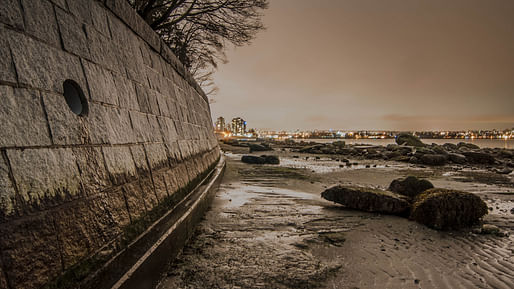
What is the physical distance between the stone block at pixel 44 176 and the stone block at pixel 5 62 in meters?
0.44

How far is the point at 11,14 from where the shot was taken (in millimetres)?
1469

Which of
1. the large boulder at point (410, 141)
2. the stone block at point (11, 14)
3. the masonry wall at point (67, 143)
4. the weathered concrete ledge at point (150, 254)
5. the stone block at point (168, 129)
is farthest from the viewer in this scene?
the large boulder at point (410, 141)

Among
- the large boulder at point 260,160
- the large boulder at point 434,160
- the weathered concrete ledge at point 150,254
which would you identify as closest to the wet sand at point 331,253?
the weathered concrete ledge at point 150,254

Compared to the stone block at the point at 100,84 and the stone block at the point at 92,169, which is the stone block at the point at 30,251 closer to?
the stone block at the point at 92,169

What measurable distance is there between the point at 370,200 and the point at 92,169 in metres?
4.97

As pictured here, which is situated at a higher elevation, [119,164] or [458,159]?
[119,164]

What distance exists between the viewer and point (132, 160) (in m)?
2.47

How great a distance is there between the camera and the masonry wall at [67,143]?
4.24ft

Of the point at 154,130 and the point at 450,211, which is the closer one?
the point at 154,130

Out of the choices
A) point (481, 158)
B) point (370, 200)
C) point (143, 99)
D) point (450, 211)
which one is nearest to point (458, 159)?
point (481, 158)

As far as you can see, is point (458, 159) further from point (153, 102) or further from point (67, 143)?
point (67, 143)

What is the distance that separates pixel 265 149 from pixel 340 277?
27371mm

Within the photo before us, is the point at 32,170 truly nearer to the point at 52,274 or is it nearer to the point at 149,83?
the point at 52,274

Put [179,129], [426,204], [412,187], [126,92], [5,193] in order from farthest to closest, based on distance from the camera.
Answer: [412,187] → [179,129] → [426,204] → [126,92] → [5,193]
